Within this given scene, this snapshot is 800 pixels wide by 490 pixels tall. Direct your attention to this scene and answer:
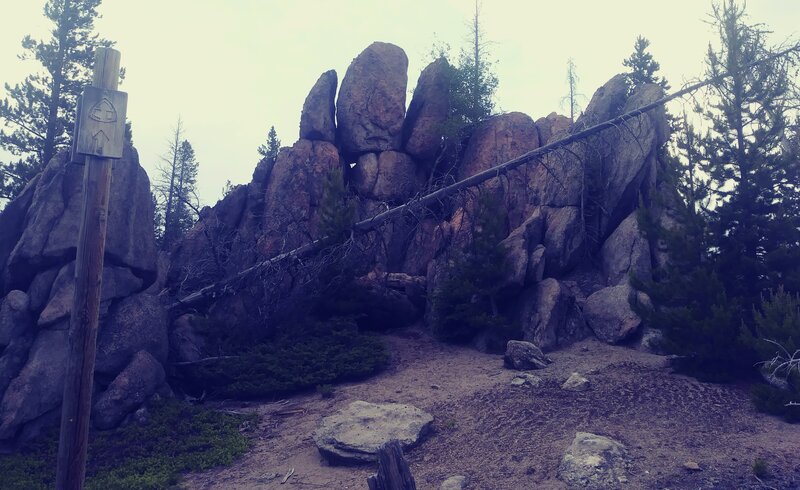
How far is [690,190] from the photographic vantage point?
12977 mm

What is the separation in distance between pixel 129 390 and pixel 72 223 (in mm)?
4234

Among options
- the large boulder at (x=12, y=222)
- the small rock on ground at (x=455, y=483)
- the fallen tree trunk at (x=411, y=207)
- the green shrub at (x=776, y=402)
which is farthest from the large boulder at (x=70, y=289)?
the green shrub at (x=776, y=402)

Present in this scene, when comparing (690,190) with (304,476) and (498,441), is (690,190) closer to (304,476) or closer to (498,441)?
(498,441)

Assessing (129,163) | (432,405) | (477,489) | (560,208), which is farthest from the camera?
(560,208)

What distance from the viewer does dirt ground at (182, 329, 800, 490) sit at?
881 cm

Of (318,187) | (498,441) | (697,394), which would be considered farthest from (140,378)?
(697,394)

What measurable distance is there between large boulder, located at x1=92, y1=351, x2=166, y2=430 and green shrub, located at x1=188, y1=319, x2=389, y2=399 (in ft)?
4.37

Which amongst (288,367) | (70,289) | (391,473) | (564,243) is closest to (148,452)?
(288,367)

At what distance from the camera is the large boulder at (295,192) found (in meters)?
19.6

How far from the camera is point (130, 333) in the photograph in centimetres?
1381

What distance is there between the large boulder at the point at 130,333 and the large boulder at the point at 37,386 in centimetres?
86

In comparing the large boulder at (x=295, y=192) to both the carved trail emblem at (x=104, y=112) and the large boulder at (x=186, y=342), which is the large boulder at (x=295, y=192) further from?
the carved trail emblem at (x=104, y=112)

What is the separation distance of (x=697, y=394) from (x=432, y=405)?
5.33 m

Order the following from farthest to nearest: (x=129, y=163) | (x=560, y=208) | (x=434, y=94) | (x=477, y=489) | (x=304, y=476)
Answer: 1. (x=434, y=94)
2. (x=560, y=208)
3. (x=129, y=163)
4. (x=304, y=476)
5. (x=477, y=489)
